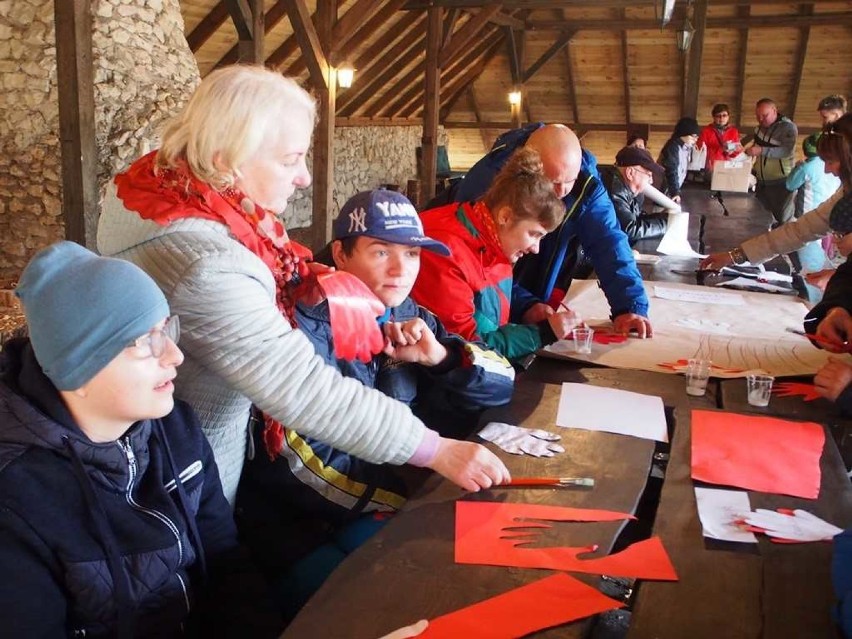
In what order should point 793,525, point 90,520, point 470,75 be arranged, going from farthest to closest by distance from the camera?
point 470,75
point 793,525
point 90,520

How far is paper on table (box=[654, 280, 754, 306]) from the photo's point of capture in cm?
328

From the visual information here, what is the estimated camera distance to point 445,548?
1.32m

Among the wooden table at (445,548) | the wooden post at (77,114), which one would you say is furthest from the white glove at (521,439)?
the wooden post at (77,114)

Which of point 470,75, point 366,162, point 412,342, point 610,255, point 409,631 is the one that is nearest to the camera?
point 409,631

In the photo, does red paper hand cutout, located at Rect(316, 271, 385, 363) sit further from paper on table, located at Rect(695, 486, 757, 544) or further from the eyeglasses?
paper on table, located at Rect(695, 486, 757, 544)

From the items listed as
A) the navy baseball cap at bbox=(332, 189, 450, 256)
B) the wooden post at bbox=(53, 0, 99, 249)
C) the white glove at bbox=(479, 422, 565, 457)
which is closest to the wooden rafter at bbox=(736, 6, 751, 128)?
the wooden post at bbox=(53, 0, 99, 249)

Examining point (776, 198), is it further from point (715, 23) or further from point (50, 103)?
point (50, 103)

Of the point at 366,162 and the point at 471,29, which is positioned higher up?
the point at 471,29

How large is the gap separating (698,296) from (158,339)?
2.65 metres

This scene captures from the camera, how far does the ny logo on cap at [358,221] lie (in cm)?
195

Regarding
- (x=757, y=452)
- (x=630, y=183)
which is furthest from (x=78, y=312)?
(x=630, y=183)

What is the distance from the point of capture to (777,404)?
6.88 feet

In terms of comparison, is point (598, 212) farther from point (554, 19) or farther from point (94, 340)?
point (554, 19)

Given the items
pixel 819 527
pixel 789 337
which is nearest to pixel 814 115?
pixel 789 337
